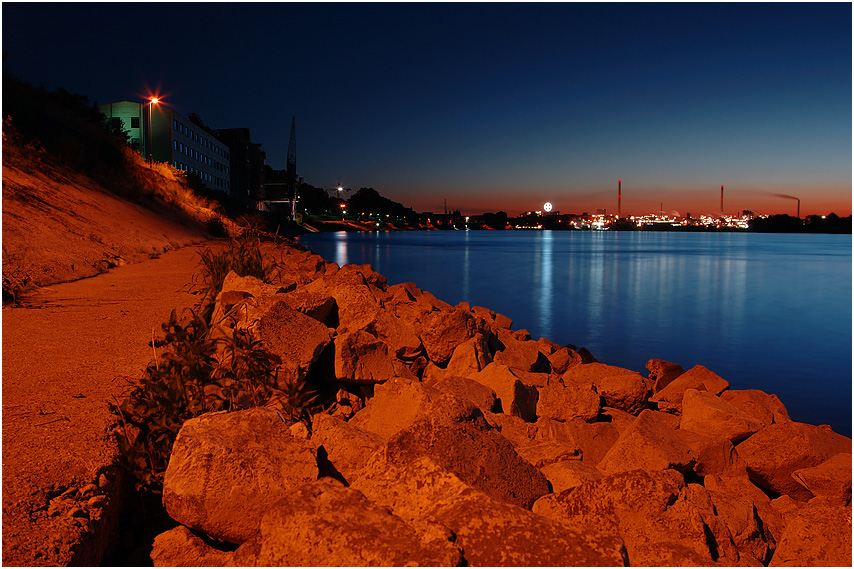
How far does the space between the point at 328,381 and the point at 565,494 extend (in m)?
2.15

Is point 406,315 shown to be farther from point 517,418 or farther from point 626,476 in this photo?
point 626,476

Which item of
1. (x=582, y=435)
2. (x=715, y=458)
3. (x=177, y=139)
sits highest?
(x=177, y=139)

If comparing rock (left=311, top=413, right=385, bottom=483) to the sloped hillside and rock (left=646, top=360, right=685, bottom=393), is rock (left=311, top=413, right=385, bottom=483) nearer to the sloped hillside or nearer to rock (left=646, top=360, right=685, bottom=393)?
the sloped hillside

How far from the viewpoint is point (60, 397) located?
109 inches

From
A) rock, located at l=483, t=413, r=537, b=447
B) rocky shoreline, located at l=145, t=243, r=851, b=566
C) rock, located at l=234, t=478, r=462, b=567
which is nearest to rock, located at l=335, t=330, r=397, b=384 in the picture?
rocky shoreline, located at l=145, t=243, r=851, b=566

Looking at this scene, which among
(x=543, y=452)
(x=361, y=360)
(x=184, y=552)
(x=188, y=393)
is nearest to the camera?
(x=184, y=552)

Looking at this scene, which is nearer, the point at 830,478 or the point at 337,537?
the point at 337,537

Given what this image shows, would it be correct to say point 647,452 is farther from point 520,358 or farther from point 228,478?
point 228,478

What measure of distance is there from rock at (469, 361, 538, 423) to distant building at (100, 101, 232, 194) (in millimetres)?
40342

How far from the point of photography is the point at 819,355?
36.9 feet

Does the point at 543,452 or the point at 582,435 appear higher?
the point at 543,452

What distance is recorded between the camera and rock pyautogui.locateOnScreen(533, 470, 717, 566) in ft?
7.66

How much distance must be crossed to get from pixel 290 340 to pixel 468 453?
1.58 m

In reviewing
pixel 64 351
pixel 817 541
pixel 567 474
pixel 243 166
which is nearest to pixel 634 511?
pixel 567 474
